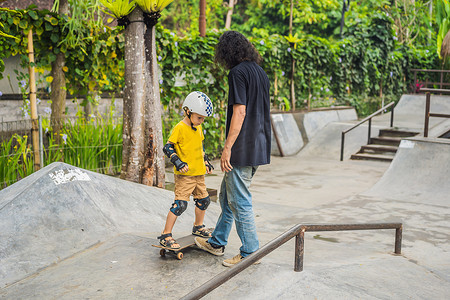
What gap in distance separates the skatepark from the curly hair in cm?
162

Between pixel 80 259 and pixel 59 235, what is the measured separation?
1.36 feet

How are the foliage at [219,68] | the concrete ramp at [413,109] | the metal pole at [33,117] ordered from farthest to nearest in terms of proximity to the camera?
the concrete ramp at [413,109] < the foliage at [219,68] < the metal pole at [33,117]

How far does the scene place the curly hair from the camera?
3.69 m

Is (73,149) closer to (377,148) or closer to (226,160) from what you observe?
(226,160)

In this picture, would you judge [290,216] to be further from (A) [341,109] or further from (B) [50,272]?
(A) [341,109]

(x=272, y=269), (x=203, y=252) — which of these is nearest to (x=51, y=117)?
(x=203, y=252)

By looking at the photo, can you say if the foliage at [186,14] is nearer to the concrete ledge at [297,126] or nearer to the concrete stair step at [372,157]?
the concrete ledge at [297,126]

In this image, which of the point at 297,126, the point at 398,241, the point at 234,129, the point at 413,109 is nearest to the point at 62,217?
the point at 234,129

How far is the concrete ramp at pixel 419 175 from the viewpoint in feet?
25.7

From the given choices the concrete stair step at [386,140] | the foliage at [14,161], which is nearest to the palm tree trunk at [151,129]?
the foliage at [14,161]

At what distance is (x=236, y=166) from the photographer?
3.70 m

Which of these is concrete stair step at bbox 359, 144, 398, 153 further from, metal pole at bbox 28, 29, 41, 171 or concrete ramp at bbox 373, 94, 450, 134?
metal pole at bbox 28, 29, 41, 171

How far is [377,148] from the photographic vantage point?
12.0m

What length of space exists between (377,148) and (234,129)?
361 inches
